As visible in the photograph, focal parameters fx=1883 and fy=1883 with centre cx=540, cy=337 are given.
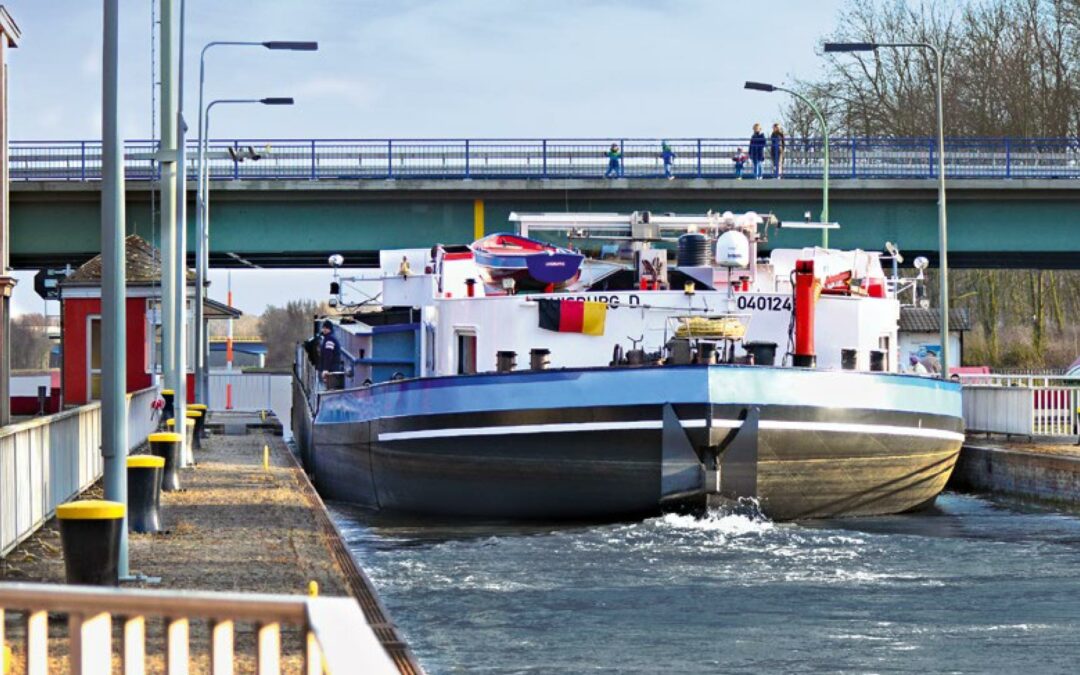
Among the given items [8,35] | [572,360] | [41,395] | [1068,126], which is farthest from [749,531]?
[1068,126]

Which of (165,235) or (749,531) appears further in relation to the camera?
(165,235)

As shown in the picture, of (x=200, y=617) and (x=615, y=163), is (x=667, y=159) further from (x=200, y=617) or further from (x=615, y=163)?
(x=200, y=617)

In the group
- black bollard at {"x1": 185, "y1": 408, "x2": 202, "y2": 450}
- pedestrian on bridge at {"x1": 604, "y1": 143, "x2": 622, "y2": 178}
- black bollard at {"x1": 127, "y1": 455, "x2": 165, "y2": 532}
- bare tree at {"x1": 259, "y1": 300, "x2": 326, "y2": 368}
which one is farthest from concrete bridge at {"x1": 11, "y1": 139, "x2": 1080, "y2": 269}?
bare tree at {"x1": 259, "y1": 300, "x2": 326, "y2": 368}

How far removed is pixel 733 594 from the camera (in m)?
17.3

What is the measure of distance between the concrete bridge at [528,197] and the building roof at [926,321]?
2.01 meters

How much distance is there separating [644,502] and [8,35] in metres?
15.4

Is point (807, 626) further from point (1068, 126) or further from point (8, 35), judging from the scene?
point (1068, 126)

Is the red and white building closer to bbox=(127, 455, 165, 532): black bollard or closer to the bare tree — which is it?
bbox=(127, 455, 165, 532): black bollard

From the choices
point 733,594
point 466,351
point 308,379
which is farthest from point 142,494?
point 308,379

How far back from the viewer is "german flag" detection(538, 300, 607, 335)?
24891 millimetres

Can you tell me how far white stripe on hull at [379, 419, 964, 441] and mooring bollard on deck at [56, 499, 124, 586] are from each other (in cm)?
999

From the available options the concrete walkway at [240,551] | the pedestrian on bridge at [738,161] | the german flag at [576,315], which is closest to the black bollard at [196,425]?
the concrete walkway at [240,551]

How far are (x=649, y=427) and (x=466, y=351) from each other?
15.6ft

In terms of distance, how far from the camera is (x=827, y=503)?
2366 cm
